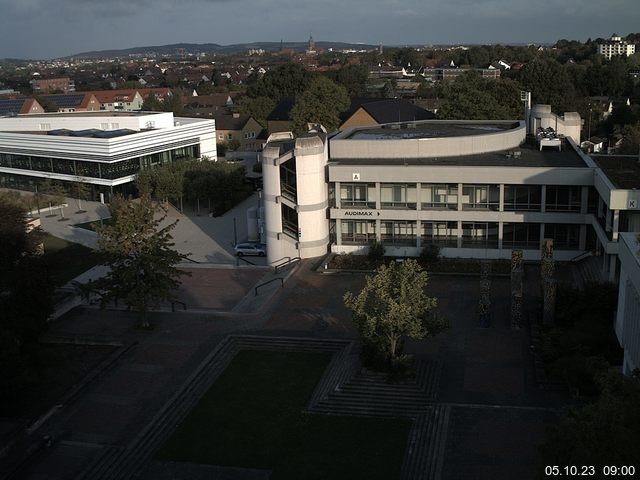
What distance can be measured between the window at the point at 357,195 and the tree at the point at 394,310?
14.2 meters

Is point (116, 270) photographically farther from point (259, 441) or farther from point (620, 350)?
point (620, 350)

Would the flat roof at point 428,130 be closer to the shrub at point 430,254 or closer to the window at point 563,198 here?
the shrub at point 430,254

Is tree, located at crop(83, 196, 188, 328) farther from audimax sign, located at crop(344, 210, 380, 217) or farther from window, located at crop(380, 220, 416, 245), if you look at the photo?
window, located at crop(380, 220, 416, 245)

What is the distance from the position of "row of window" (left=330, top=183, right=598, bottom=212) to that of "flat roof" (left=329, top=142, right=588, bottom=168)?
1.51m

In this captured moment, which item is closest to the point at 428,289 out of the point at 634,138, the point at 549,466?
the point at 549,466

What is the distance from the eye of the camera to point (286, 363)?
26922mm

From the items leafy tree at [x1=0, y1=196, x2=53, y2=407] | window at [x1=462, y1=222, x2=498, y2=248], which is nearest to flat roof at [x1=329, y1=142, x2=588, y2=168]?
window at [x1=462, y1=222, x2=498, y2=248]

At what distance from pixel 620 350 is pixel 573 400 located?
10.1 ft

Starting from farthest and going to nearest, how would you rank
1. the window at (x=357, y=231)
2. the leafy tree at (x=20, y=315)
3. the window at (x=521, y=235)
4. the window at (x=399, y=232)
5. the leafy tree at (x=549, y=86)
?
the leafy tree at (x=549, y=86)
the window at (x=357, y=231)
the window at (x=399, y=232)
the window at (x=521, y=235)
the leafy tree at (x=20, y=315)

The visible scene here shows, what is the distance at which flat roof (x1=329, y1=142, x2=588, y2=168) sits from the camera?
127 feet

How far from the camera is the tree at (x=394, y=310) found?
24.1m

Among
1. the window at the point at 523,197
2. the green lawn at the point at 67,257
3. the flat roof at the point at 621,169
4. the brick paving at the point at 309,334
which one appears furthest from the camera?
the green lawn at the point at 67,257

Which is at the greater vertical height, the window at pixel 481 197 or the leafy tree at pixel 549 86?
A: the leafy tree at pixel 549 86

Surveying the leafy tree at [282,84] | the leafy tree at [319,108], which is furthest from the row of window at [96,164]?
the leafy tree at [282,84]
